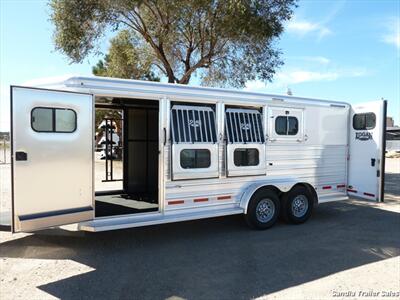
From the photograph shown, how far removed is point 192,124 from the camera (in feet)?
20.1

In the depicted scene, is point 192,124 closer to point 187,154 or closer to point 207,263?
point 187,154

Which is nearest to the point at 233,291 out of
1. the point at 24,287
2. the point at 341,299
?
the point at 341,299

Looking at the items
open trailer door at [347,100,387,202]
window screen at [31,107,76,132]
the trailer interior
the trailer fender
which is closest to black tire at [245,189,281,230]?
the trailer fender

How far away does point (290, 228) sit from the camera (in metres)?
7.20

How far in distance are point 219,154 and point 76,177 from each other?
7.83 feet

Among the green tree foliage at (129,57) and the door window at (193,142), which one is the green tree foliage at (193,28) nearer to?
the green tree foliage at (129,57)

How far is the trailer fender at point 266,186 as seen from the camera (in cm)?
664

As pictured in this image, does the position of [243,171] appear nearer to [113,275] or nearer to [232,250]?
[232,250]

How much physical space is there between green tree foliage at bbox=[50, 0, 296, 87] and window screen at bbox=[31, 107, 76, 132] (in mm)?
8028

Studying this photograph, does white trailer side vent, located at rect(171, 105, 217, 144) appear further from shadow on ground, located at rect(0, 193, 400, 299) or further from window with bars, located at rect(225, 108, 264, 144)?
shadow on ground, located at rect(0, 193, 400, 299)

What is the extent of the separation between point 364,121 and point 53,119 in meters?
6.02

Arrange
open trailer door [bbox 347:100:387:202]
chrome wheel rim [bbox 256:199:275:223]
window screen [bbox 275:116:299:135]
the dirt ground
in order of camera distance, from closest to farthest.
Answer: the dirt ground, chrome wheel rim [bbox 256:199:275:223], window screen [bbox 275:116:299:135], open trailer door [bbox 347:100:387:202]

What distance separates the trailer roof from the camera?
203 inches

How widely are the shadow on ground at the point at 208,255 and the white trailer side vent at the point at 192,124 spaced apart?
1723 millimetres
